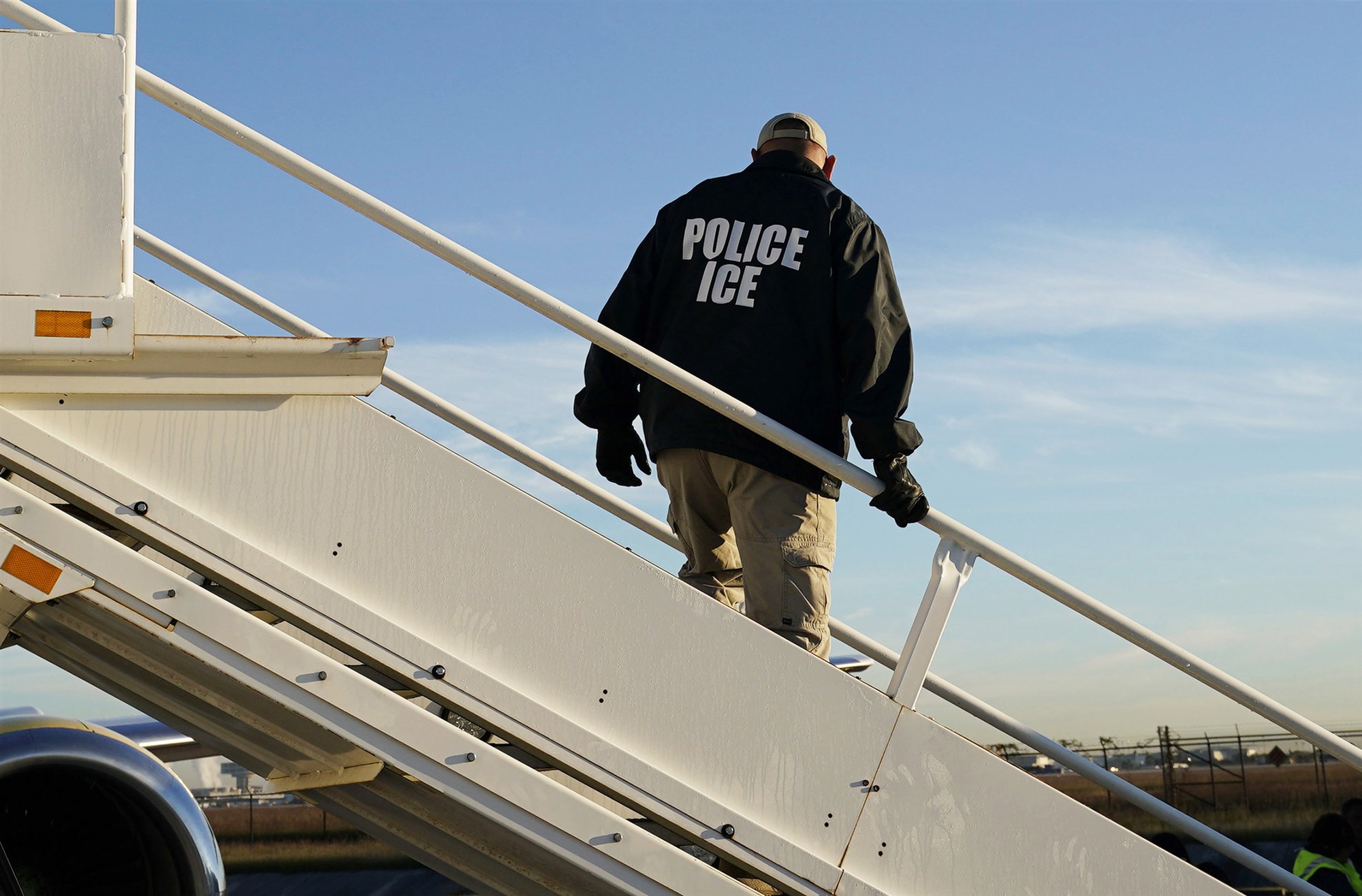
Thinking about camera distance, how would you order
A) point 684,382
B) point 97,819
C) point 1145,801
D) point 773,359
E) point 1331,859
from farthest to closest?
1. point 1331,859
2. point 97,819
3. point 773,359
4. point 1145,801
5. point 684,382

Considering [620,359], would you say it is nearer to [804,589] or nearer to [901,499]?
[804,589]

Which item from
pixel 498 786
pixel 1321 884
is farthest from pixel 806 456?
pixel 1321 884

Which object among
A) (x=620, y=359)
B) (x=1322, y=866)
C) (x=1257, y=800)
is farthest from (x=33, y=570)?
(x=1257, y=800)

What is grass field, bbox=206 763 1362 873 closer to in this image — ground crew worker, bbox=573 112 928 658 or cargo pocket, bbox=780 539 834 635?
ground crew worker, bbox=573 112 928 658

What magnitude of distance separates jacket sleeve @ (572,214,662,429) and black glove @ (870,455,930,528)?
3.48 ft

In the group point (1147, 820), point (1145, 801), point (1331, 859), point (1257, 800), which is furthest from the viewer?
point (1147, 820)

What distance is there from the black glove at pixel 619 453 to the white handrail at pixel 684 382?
99cm

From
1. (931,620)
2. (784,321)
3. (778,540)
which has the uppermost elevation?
(784,321)

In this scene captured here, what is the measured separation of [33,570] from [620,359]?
69.2 inches

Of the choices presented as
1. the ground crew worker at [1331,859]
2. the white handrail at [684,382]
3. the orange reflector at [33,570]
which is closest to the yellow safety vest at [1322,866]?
the ground crew worker at [1331,859]

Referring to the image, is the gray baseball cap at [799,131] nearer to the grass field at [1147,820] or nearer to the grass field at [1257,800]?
the grass field at [1147,820]

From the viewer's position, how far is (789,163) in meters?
3.69

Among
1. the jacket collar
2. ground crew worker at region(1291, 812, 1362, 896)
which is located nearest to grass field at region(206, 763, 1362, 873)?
ground crew worker at region(1291, 812, 1362, 896)

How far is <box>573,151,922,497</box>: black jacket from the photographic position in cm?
332
